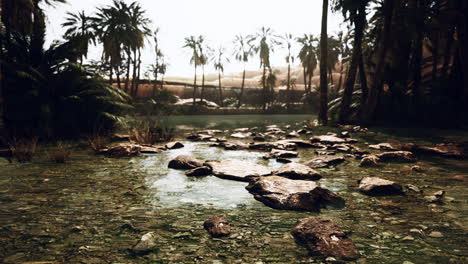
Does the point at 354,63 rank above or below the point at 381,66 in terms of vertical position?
above

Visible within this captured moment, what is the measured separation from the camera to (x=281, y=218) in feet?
8.40

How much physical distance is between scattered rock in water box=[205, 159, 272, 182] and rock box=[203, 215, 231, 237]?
1601 millimetres

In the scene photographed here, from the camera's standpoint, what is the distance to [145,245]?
6.49 feet

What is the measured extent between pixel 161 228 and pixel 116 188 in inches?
58.7

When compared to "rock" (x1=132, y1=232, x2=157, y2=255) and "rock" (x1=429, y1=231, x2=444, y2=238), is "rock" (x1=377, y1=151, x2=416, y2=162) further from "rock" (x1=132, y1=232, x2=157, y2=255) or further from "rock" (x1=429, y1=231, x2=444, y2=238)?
"rock" (x1=132, y1=232, x2=157, y2=255)

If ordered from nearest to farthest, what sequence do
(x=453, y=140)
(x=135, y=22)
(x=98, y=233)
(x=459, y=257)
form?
(x=459, y=257) < (x=98, y=233) < (x=453, y=140) < (x=135, y=22)

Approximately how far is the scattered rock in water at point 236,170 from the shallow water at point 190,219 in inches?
5.6

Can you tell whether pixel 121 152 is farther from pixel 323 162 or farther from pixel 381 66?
pixel 381 66

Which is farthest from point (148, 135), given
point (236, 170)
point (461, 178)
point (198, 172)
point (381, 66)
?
point (381, 66)

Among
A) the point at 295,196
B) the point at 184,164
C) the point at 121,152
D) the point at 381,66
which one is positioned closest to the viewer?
the point at 295,196

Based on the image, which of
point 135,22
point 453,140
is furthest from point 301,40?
point 453,140

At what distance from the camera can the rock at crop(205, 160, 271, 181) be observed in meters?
4.02

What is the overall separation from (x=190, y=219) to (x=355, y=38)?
43.6ft

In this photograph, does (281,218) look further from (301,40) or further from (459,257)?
(301,40)
